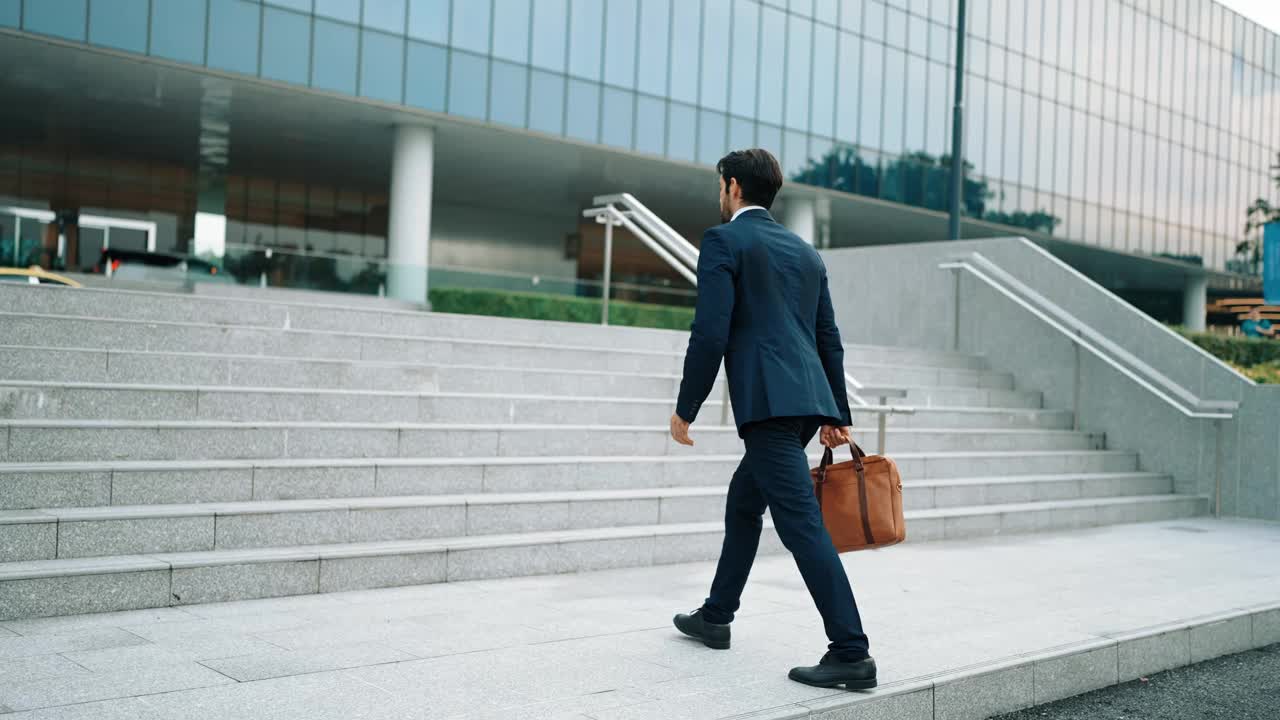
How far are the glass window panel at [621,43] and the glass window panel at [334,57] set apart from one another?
6366mm

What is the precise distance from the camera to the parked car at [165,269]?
1877cm

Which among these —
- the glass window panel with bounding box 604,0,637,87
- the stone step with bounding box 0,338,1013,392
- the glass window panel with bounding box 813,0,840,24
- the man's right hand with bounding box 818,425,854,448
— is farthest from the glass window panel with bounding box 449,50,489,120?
the man's right hand with bounding box 818,425,854,448

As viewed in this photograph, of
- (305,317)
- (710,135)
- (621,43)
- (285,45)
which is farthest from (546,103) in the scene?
(305,317)

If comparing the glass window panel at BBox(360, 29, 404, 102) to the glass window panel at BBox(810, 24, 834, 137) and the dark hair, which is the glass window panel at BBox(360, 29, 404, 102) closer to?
the glass window panel at BBox(810, 24, 834, 137)

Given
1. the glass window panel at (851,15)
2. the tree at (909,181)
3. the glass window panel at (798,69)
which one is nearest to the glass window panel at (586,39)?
the glass window panel at (798,69)

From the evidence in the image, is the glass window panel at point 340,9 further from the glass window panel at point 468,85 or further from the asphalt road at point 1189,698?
the asphalt road at point 1189,698

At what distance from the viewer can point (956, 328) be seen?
12.9 m

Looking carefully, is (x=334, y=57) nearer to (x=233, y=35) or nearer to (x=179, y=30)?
(x=233, y=35)

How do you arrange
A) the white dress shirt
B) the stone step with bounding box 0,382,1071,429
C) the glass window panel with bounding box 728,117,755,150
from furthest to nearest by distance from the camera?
the glass window panel with bounding box 728,117,755,150 → the stone step with bounding box 0,382,1071,429 → the white dress shirt

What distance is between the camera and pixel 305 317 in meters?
9.00

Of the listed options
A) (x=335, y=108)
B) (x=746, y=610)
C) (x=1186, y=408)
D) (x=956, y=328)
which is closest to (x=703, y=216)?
(x=335, y=108)

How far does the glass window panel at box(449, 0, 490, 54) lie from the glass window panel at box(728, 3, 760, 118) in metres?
7.18

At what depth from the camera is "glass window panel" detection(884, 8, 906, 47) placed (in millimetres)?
32375

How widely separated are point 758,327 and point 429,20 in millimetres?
20995
